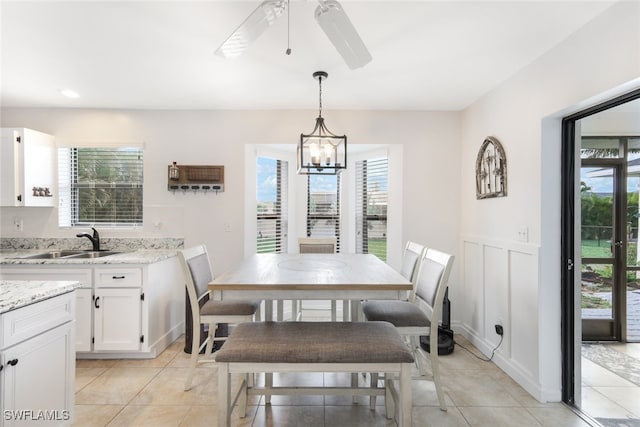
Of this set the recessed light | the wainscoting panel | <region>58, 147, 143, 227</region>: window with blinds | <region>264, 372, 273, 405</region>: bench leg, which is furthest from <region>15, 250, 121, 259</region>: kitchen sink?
the wainscoting panel

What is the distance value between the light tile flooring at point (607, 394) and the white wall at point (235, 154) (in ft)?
4.92

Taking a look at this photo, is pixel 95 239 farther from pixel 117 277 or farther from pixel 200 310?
pixel 200 310

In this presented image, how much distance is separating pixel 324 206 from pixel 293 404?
2.38m

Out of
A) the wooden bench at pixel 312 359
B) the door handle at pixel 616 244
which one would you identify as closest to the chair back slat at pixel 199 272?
the wooden bench at pixel 312 359

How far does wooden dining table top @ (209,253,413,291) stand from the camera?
172 cm

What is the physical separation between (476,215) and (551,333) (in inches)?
49.0

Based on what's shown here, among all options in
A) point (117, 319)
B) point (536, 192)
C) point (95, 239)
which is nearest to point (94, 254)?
point (95, 239)

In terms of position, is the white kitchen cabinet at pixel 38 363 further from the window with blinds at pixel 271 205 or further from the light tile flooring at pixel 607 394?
the light tile flooring at pixel 607 394

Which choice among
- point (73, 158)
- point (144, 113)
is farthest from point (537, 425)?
point (73, 158)

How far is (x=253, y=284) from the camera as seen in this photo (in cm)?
173

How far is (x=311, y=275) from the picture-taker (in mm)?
1973

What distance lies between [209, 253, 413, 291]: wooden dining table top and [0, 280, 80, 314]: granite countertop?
0.74 m

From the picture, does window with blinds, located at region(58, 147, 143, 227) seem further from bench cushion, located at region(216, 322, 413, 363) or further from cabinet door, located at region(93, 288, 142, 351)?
bench cushion, located at region(216, 322, 413, 363)

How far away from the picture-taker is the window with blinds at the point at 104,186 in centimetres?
350
